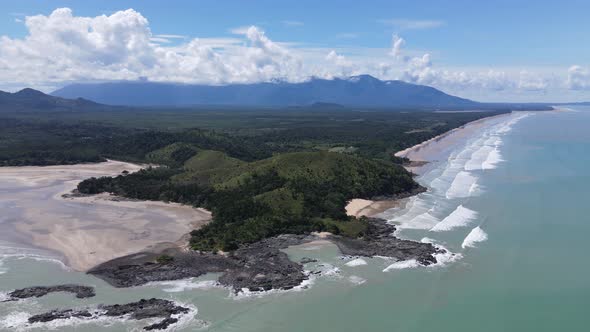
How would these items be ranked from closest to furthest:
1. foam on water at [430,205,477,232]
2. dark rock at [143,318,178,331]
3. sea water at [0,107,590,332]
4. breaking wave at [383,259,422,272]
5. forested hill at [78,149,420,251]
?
dark rock at [143,318,178,331] < sea water at [0,107,590,332] < breaking wave at [383,259,422,272] < forested hill at [78,149,420,251] < foam on water at [430,205,477,232]


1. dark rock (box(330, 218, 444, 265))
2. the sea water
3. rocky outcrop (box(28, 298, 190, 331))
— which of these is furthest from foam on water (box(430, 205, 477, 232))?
rocky outcrop (box(28, 298, 190, 331))

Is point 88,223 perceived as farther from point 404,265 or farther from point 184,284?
point 404,265

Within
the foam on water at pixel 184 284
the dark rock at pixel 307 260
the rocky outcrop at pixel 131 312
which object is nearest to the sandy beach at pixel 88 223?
the foam on water at pixel 184 284

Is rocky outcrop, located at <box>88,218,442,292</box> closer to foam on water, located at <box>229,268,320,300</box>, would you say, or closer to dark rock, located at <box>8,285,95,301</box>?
foam on water, located at <box>229,268,320,300</box>

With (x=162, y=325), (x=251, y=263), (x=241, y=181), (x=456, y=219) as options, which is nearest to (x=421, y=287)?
(x=251, y=263)

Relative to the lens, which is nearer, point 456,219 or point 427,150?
point 456,219

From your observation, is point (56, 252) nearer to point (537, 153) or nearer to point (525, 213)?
point (525, 213)

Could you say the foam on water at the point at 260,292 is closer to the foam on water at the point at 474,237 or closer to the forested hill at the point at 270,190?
the forested hill at the point at 270,190
